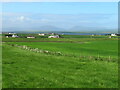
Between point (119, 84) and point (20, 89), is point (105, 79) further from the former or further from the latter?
point (20, 89)

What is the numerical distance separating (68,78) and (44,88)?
3.63m

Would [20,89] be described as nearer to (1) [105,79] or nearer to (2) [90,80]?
(2) [90,80]

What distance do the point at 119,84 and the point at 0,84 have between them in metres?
9.30

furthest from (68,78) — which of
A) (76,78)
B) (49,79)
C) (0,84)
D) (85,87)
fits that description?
(0,84)

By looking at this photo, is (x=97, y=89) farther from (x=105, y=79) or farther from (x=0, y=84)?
(x=0, y=84)

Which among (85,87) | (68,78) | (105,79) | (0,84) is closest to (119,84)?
(105,79)

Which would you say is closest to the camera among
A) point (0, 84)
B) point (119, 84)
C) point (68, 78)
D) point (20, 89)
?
point (20, 89)

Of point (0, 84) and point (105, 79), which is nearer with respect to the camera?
point (0, 84)

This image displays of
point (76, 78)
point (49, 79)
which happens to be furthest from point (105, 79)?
point (49, 79)

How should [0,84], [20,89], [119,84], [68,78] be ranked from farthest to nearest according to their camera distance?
1. [68,78]
2. [119,84]
3. [0,84]
4. [20,89]

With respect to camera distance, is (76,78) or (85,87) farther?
(76,78)

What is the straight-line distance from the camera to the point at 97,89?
1342cm

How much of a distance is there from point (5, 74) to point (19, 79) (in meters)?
2.27

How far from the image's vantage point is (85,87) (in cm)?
1368
